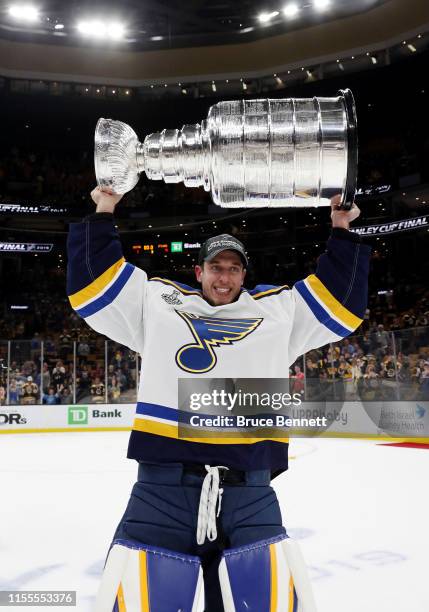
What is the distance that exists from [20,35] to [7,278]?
25.0 feet

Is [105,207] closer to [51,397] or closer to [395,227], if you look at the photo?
[51,397]

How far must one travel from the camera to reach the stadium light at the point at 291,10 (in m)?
15.5

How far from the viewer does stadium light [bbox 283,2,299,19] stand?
1552cm

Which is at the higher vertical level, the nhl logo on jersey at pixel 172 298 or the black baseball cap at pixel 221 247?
the black baseball cap at pixel 221 247

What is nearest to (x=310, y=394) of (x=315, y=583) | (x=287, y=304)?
(x=315, y=583)

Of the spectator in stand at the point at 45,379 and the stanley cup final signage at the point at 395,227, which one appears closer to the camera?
the spectator in stand at the point at 45,379

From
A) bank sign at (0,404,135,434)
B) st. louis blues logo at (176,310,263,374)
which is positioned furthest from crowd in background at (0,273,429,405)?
st. louis blues logo at (176,310,263,374)

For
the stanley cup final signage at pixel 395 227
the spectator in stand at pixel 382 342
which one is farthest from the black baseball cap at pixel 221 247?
the stanley cup final signage at pixel 395 227

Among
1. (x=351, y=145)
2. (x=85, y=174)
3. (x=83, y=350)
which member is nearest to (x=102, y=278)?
(x=351, y=145)

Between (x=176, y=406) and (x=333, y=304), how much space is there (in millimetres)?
521

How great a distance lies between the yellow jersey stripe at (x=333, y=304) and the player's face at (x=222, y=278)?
210 millimetres

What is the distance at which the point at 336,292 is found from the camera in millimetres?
1636

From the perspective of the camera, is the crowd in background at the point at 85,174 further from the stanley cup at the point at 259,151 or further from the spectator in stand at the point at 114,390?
the stanley cup at the point at 259,151

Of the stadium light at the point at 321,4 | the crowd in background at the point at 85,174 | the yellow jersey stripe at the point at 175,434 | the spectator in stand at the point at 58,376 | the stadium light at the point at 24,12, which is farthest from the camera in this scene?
the crowd in background at the point at 85,174
